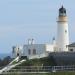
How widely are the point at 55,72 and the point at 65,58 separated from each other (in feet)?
20.3

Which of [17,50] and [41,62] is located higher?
[17,50]

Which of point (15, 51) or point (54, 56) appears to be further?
point (15, 51)

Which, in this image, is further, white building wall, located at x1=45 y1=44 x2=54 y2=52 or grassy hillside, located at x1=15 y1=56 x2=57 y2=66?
white building wall, located at x1=45 y1=44 x2=54 y2=52

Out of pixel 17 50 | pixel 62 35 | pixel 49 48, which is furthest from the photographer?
pixel 17 50

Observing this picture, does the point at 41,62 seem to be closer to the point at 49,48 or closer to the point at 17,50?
the point at 49,48

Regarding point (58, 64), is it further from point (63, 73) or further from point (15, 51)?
point (15, 51)

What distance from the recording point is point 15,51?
60250 mm

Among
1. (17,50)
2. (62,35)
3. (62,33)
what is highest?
(62,33)

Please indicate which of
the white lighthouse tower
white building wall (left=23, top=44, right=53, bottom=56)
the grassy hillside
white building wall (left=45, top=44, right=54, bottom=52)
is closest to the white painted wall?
white building wall (left=23, top=44, right=53, bottom=56)

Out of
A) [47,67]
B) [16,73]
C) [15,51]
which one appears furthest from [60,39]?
[16,73]

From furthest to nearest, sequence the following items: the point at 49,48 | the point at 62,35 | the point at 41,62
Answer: the point at 62,35, the point at 49,48, the point at 41,62

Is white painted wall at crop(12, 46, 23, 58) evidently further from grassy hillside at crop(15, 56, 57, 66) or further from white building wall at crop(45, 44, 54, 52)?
grassy hillside at crop(15, 56, 57, 66)

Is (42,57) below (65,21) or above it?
below

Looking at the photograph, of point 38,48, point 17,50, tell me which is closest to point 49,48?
point 38,48
